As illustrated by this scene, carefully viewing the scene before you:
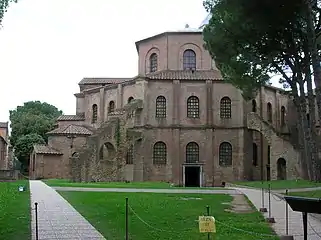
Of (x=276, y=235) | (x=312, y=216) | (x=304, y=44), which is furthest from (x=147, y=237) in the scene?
(x=304, y=44)

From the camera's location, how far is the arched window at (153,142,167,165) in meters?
45.4

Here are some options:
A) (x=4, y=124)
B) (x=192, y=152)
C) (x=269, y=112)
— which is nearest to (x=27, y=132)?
(x=4, y=124)

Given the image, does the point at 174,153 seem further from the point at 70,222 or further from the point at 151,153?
the point at 70,222

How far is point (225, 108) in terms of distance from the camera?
46.8 metres

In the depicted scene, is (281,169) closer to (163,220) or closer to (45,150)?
(45,150)

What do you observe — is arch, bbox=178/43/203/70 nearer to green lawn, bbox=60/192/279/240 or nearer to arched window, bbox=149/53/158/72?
arched window, bbox=149/53/158/72

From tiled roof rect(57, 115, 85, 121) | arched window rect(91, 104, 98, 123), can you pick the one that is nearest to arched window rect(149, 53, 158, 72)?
arched window rect(91, 104, 98, 123)

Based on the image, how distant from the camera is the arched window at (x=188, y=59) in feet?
163

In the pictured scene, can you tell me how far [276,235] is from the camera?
40.8 ft

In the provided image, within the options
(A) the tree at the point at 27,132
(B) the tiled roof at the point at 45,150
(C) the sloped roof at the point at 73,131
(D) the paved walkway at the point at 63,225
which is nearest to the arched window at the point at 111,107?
(C) the sloped roof at the point at 73,131

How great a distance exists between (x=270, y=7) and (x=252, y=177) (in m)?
28.5

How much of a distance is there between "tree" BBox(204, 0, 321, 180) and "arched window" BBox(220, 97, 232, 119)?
43.4ft

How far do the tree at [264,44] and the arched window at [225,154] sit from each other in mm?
13441

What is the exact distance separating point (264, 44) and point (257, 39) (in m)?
0.79
